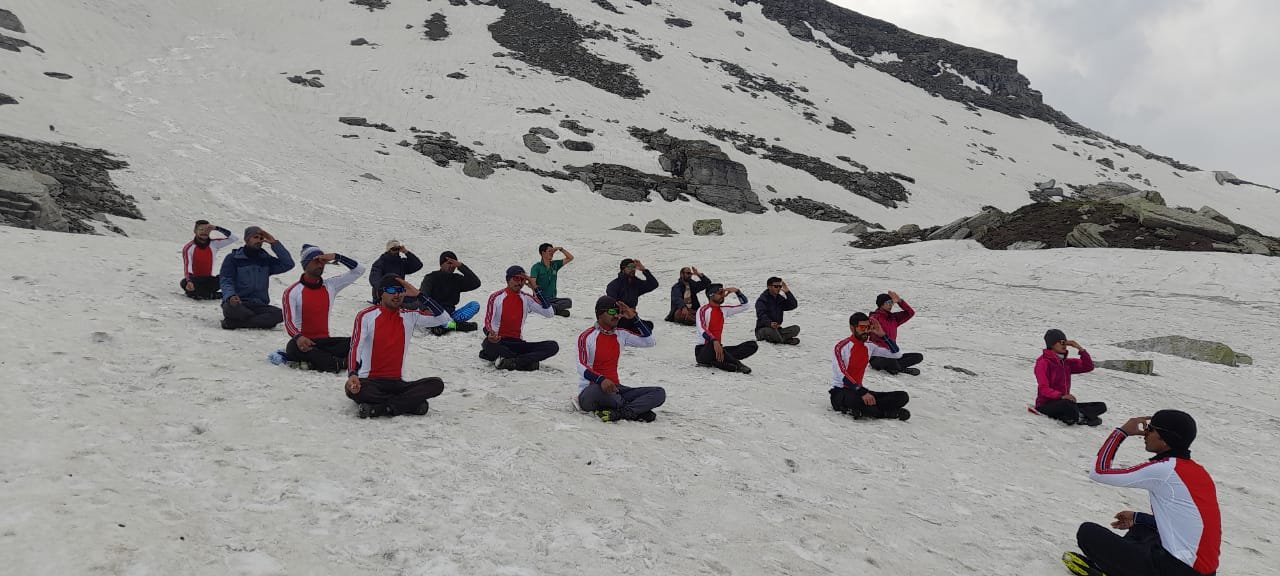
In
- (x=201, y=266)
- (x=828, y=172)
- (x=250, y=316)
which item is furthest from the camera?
(x=828, y=172)

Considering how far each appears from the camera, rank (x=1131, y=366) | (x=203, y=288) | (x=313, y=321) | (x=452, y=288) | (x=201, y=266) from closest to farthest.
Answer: (x=313, y=321)
(x=203, y=288)
(x=201, y=266)
(x=452, y=288)
(x=1131, y=366)

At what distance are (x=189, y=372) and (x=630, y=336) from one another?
4.83 metres

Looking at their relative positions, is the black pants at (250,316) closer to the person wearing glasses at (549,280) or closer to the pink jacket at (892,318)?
the person wearing glasses at (549,280)

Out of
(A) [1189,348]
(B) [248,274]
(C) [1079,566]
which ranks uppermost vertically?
(A) [1189,348]

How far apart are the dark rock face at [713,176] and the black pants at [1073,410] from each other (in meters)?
33.9

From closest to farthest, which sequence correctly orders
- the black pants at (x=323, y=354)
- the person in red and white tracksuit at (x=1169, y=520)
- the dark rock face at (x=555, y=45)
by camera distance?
the person in red and white tracksuit at (x=1169, y=520) < the black pants at (x=323, y=354) < the dark rock face at (x=555, y=45)

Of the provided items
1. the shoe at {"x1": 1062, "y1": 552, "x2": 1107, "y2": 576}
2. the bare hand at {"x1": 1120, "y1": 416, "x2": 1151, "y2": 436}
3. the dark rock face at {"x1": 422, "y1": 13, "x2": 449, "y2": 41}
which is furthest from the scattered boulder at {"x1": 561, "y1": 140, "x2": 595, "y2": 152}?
the shoe at {"x1": 1062, "y1": 552, "x2": 1107, "y2": 576}

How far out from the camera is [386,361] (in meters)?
6.94

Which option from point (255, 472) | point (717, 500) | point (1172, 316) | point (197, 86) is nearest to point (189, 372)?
point (255, 472)

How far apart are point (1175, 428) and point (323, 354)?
843 centimetres

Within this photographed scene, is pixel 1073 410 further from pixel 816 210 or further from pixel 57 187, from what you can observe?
Answer: pixel 816 210

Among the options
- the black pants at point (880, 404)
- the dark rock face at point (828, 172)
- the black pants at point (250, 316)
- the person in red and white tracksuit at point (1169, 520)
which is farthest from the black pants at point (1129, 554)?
the dark rock face at point (828, 172)

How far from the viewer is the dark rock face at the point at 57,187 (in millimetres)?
16438

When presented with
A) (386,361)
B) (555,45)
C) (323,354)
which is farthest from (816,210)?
(386,361)
